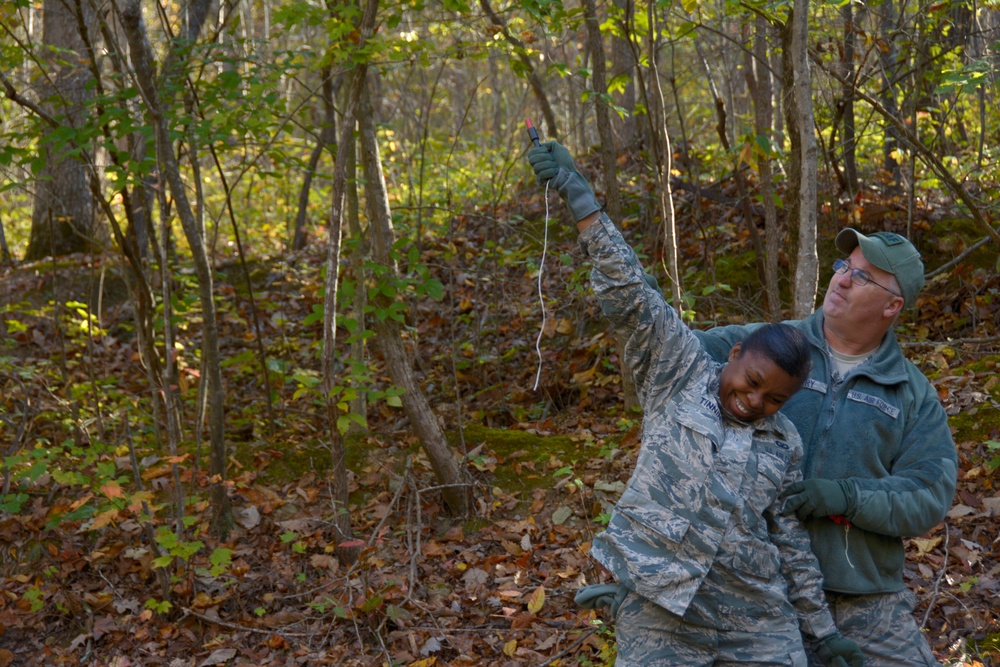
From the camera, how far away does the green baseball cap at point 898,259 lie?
290 centimetres

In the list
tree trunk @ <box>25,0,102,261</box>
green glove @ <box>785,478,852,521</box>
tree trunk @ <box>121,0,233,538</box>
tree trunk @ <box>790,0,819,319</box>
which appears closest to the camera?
green glove @ <box>785,478,852,521</box>

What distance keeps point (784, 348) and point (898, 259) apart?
69 cm

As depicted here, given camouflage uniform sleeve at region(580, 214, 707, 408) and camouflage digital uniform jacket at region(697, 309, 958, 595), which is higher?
camouflage uniform sleeve at region(580, 214, 707, 408)

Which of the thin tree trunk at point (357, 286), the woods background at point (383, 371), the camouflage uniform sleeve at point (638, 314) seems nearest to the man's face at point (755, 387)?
the camouflage uniform sleeve at point (638, 314)

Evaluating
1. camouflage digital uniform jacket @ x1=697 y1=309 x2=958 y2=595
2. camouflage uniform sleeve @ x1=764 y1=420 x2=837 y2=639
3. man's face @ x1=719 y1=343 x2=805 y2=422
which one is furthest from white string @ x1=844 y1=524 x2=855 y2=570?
man's face @ x1=719 y1=343 x2=805 y2=422

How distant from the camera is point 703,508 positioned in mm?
2605

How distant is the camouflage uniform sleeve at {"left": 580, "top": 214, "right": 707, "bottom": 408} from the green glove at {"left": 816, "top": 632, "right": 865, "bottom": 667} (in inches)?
37.0

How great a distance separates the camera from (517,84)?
18.8m

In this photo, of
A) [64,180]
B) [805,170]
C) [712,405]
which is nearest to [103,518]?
[712,405]

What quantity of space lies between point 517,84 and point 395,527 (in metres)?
14.5

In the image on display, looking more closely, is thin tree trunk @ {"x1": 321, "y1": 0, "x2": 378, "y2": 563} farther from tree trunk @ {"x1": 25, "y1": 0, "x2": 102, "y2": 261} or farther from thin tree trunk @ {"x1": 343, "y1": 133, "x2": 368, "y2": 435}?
tree trunk @ {"x1": 25, "y1": 0, "x2": 102, "y2": 261}

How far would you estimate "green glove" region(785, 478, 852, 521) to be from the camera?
2.67 metres

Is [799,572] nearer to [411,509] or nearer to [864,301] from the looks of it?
[864,301]

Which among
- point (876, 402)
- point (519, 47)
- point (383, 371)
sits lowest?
→ point (383, 371)
